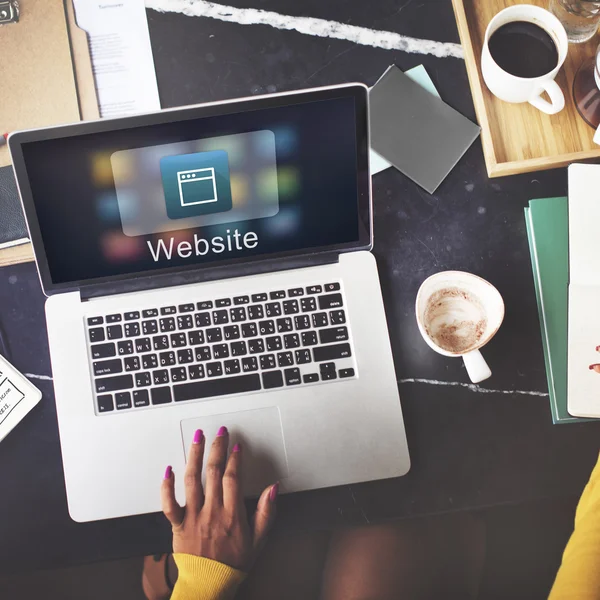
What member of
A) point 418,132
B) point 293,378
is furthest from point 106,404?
point 418,132

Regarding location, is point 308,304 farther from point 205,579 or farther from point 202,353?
point 205,579

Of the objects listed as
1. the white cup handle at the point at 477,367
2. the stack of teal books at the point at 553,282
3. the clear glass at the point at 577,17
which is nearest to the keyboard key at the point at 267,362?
the white cup handle at the point at 477,367

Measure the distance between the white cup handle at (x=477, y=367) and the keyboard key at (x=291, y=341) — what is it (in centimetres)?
21

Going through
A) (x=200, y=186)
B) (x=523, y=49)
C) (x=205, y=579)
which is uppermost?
(x=523, y=49)

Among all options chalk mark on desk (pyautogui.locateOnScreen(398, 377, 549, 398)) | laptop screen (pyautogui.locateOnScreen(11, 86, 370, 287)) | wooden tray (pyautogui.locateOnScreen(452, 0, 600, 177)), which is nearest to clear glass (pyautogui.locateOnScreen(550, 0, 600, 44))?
wooden tray (pyautogui.locateOnScreen(452, 0, 600, 177))

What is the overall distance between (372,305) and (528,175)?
0.28 meters

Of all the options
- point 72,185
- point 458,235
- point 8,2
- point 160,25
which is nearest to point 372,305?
point 458,235

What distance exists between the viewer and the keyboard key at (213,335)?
0.73 m

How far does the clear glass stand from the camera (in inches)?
29.5

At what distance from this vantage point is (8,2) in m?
0.79

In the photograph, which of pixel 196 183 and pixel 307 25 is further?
pixel 307 25

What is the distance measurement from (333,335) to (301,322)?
0.04m

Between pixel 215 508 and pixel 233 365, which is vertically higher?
pixel 233 365

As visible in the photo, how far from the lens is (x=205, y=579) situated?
2.49ft
